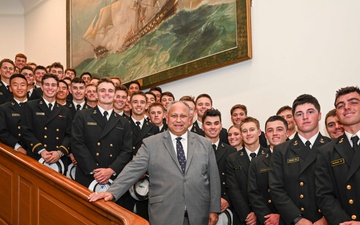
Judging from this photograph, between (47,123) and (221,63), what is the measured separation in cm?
302

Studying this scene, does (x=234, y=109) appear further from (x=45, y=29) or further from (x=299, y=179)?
(x=45, y=29)

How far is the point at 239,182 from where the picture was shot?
4043 mm

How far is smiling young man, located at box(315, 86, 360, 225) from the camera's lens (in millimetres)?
2781

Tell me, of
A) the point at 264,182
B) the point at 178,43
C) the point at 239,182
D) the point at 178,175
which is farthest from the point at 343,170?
the point at 178,43

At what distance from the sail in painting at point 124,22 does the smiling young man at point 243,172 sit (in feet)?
13.3

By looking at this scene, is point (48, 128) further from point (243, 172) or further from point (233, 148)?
point (243, 172)

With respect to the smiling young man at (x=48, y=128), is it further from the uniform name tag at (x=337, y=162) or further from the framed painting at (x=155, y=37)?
the framed painting at (x=155, y=37)

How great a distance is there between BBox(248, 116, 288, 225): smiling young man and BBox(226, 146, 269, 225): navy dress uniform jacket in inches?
7.5

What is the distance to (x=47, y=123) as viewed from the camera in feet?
14.9

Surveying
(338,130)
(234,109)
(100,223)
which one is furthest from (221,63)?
(100,223)

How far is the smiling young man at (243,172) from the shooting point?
153 inches

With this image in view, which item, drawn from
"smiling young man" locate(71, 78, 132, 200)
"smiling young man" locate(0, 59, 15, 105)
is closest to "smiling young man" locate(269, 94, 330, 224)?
"smiling young man" locate(71, 78, 132, 200)

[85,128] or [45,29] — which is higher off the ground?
[45,29]

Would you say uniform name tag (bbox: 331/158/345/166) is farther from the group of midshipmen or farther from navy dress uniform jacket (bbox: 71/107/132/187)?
navy dress uniform jacket (bbox: 71/107/132/187)
